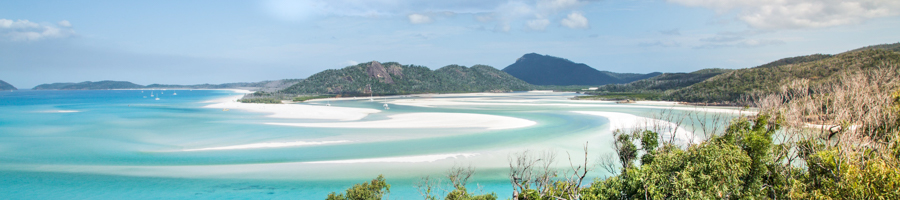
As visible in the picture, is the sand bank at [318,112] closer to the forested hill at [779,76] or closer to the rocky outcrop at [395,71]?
the forested hill at [779,76]

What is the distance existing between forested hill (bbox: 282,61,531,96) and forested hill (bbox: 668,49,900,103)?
250 feet

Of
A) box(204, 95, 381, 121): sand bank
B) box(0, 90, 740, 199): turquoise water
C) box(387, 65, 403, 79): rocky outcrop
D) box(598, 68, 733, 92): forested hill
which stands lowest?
box(0, 90, 740, 199): turquoise water

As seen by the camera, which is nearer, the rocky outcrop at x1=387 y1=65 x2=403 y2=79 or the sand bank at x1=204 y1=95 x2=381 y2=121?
the sand bank at x1=204 y1=95 x2=381 y2=121

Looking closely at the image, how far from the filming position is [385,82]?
144 metres

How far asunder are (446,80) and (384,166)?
494ft

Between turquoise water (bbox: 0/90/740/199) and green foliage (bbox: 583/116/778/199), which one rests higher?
green foliage (bbox: 583/116/778/199)

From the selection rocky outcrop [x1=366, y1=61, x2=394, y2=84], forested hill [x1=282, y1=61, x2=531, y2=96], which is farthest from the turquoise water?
rocky outcrop [x1=366, y1=61, x2=394, y2=84]

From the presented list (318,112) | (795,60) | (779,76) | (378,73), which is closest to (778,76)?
(779,76)

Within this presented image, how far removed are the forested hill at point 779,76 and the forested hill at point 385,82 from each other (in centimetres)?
7619

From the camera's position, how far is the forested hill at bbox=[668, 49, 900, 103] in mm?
50138

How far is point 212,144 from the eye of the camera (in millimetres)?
29875

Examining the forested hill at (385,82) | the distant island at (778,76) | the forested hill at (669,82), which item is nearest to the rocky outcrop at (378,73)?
the forested hill at (385,82)

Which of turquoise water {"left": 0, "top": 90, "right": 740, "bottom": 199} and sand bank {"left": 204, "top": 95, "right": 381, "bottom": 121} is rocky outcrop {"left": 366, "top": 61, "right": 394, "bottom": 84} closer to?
sand bank {"left": 204, "top": 95, "right": 381, "bottom": 121}

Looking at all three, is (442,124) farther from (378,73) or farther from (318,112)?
(378,73)
